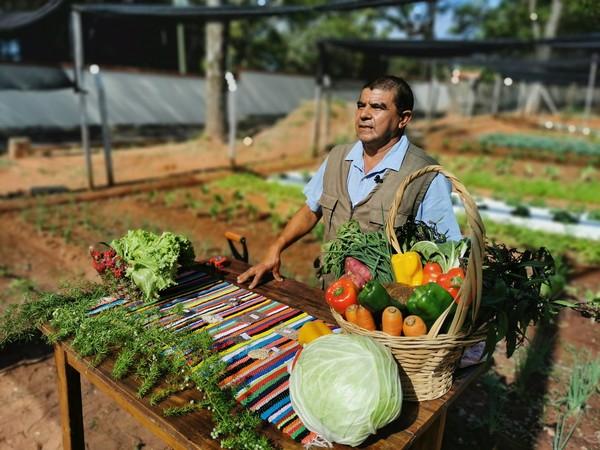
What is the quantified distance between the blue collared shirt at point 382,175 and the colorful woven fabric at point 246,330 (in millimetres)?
781

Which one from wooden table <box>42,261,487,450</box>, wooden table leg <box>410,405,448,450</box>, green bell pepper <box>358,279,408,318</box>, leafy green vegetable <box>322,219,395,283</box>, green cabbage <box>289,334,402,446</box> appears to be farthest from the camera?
leafy green vegetable <box>322,219,395,283</box>

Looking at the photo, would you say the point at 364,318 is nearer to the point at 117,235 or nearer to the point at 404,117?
the point at 404,117

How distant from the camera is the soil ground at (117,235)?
3.17m

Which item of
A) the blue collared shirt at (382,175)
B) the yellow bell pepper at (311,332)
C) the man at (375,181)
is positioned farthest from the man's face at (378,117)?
the yellow bell pepper at (311,332)

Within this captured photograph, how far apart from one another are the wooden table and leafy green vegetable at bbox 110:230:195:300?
45 centimetres

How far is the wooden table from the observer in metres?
1.54

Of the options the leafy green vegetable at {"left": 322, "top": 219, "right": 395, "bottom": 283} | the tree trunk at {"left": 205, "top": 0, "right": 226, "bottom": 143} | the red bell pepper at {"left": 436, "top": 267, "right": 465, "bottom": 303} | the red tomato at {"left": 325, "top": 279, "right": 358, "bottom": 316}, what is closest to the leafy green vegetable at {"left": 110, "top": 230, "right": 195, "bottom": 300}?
the leafy green vegetable at {"left": 322, "top": 219, "right": 395, "bottom": 283}

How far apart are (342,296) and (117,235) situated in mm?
5642

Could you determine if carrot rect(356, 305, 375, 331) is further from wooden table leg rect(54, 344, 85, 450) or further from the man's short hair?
wooden table leg rect(54, 344, 85, 450)

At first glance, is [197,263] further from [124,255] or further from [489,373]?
[489,373]

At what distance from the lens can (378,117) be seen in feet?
8.16

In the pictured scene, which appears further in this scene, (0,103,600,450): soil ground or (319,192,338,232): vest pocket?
(0,103,600,450): soil ground

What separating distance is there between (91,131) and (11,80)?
22.5 feet

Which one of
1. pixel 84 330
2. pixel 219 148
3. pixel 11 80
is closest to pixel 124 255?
pixel 84 330
